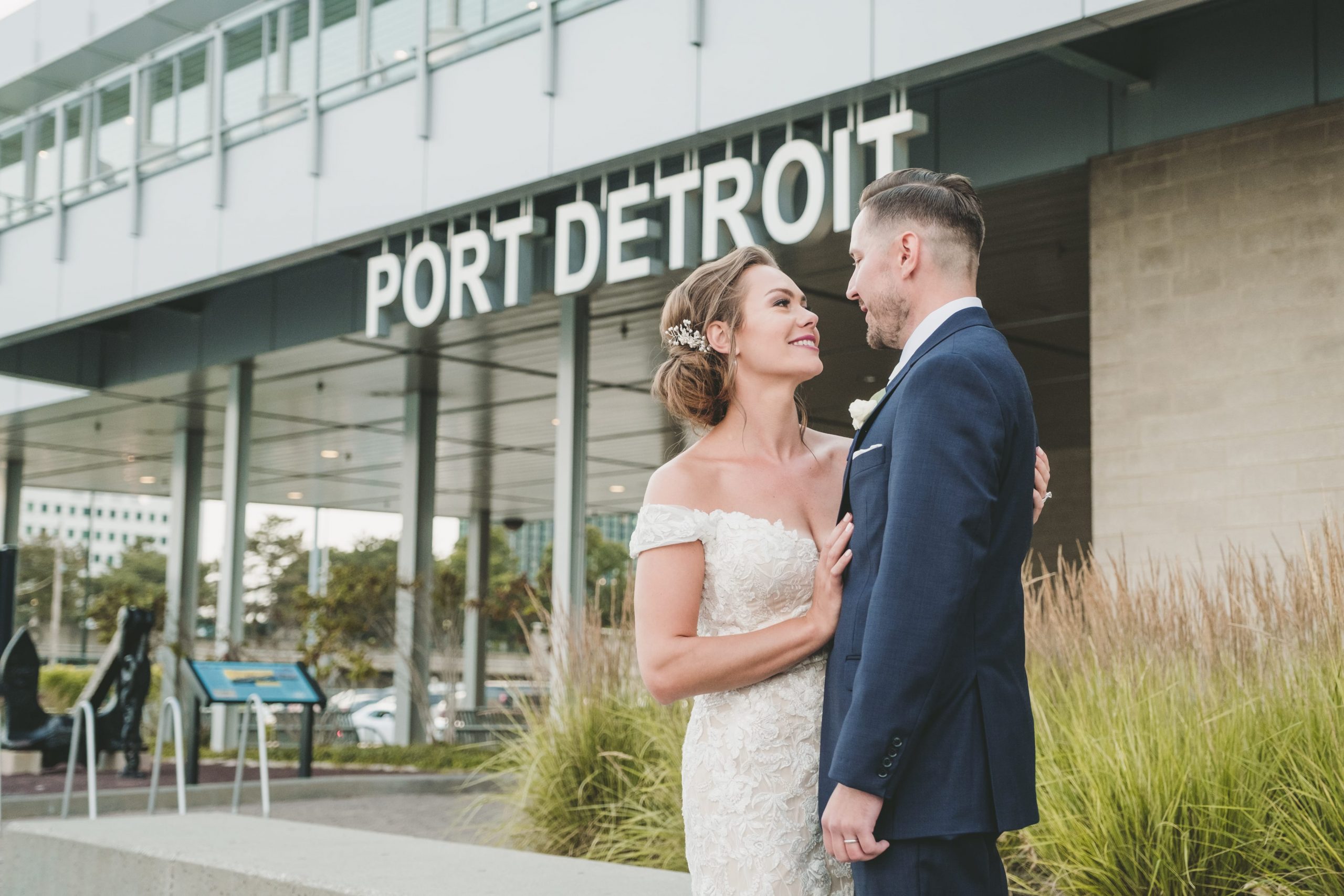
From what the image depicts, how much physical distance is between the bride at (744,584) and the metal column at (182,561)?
12.6 meters

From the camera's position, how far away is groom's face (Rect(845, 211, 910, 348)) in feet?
6.97

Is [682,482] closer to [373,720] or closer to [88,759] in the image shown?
[88,759]

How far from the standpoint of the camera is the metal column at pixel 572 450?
11164 mm

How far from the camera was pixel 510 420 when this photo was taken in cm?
1838

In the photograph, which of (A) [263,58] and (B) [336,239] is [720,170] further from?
(A) [263,58]

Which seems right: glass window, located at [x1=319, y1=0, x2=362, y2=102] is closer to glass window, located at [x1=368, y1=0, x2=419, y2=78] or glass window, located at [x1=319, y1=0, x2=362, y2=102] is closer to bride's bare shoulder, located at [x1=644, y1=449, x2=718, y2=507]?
glass window, located at [x1=368, y1=0, x2=419, y2=78]

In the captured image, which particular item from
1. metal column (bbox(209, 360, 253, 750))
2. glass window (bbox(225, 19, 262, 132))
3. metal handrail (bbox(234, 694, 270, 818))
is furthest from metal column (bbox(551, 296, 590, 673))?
metal column (bbox(209, 360, 253, 750))

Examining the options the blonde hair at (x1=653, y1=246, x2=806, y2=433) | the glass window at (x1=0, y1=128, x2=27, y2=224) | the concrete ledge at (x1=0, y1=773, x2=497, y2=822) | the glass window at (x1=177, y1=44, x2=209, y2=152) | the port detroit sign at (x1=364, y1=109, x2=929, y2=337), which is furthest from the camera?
the glass window at (x1=0, y1=128, x2=27, y2=224)

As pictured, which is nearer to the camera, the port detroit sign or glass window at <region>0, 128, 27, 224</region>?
the port detroit sign

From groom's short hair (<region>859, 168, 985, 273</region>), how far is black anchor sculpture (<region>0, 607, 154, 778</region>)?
912 centimetres

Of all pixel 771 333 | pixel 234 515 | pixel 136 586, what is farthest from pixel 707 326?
pixel 136 586

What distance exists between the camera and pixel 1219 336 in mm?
7770

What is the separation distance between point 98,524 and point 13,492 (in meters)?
60.9

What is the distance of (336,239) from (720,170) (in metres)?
3.89
